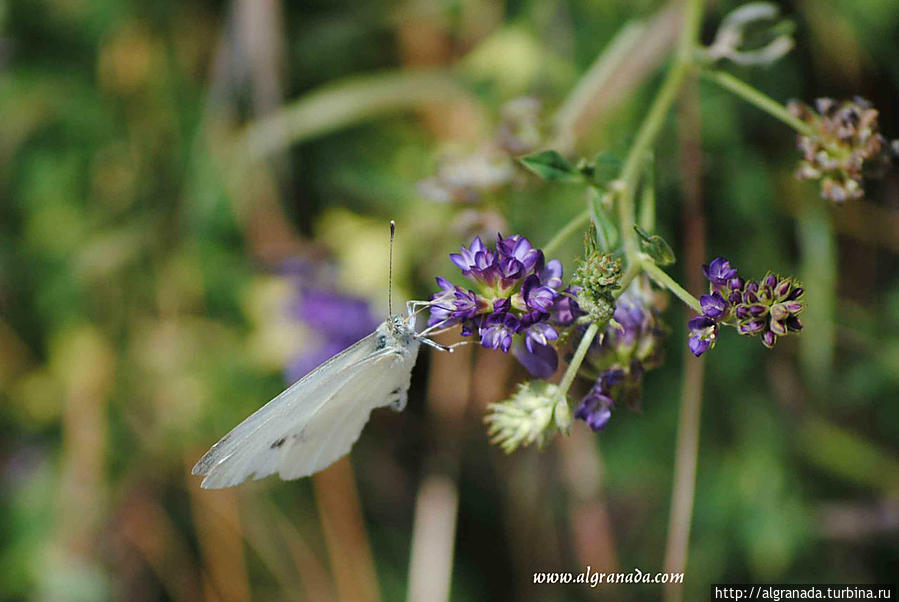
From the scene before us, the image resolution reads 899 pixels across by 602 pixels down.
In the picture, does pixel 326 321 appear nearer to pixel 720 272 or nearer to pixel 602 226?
pixel 602 226

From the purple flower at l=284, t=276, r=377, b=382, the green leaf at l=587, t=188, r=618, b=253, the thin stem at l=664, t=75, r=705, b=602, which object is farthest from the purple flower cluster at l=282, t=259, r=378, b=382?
the green leaf at l=587, t=188, r=618, b=253

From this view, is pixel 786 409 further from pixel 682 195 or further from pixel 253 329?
pixel 253 329

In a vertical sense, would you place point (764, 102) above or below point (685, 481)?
above

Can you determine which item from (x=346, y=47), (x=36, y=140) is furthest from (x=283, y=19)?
(x=36, y=140)

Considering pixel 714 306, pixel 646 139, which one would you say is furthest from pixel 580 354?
pixel 646 139

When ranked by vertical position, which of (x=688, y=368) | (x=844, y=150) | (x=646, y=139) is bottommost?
(x=688, y=368)
